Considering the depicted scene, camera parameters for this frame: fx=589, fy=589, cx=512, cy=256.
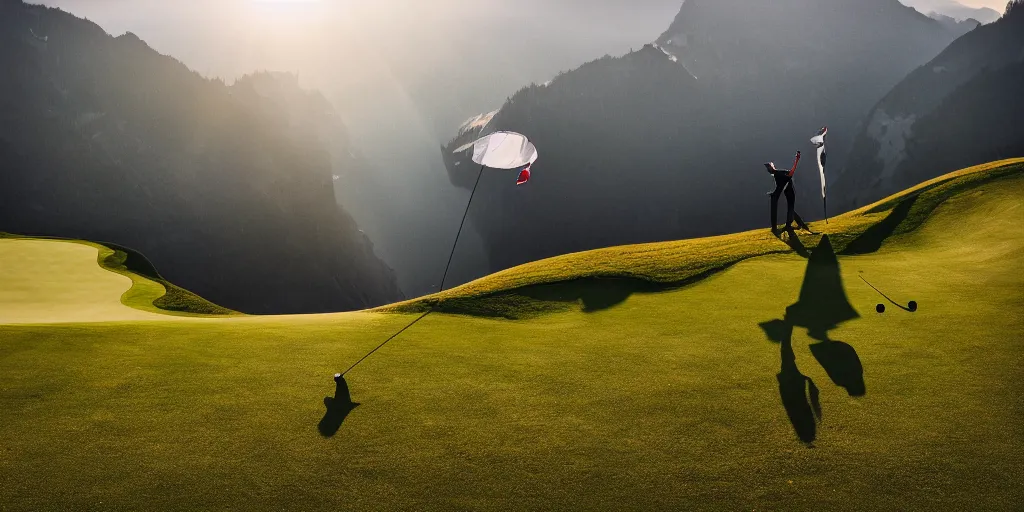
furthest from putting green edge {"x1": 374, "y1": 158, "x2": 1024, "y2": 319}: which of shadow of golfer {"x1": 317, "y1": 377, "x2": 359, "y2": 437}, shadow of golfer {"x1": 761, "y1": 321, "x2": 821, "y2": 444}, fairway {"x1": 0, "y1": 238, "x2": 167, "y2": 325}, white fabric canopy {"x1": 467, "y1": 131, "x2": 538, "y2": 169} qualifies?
fairway {"x1": 0, "y1": 238, "x2": 167, "y2": 325}

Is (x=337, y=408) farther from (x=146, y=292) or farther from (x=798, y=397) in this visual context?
(x=146, y=292)

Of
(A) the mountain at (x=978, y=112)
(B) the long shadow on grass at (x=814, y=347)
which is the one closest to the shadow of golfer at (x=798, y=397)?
(B) the long shadow on grass at (x=814, y=347)

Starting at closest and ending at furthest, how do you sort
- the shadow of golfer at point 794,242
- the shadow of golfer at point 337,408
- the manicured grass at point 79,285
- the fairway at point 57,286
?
the shadow of golfer at point 337,408, the fairway at point 57,286, the manicured grass at point 79,285, the shadow of golfer at point 794,242

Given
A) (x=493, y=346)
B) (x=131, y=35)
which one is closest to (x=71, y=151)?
(x=131, y=35)

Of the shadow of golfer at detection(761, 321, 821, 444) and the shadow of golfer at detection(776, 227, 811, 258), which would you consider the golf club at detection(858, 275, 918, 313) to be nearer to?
the shadow of golfer at detection(761, 321, 821, 444)

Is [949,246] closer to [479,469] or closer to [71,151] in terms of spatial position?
[479,469]

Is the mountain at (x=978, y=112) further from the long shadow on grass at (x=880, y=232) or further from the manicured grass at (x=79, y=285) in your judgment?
the manicured grass at (x=79, y=285)
